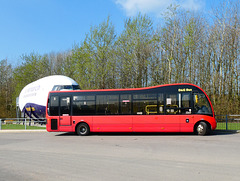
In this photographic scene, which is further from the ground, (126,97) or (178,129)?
(126,97)

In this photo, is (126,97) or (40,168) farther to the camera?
(126,97)

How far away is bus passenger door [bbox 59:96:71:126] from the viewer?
1728 centimetres

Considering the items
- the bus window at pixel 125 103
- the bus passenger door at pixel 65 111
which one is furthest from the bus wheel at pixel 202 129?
the bus passenger door at pixel 65 111

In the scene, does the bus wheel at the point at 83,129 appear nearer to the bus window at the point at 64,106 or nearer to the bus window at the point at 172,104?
the bus window at the point at 64,106

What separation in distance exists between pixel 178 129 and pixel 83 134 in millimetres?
6153

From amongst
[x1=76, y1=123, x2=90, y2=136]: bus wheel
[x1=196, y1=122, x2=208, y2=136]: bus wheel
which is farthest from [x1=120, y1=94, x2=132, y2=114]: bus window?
[x1=196, y1=122, x2=208, y2=136]: bus wheel

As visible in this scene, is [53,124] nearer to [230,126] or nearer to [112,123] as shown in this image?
[112,123]

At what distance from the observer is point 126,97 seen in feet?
55.0

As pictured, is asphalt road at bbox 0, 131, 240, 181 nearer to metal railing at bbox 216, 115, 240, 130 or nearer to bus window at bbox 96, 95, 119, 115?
bus window at bbox 96, 95, 119, 115

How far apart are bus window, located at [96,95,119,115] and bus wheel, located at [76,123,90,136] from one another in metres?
1.30

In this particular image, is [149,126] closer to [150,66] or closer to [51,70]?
[150,66]

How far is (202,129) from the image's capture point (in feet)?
51.2

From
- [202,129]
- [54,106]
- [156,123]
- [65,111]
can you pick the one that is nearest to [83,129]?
[65,111]

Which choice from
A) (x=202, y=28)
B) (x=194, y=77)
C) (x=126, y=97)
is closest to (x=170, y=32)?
(x=202, y=28)
